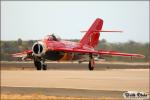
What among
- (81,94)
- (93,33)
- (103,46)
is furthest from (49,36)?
(103,46)

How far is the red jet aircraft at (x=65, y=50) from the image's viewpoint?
42.9 metres

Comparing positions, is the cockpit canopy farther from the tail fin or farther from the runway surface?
the runway surface

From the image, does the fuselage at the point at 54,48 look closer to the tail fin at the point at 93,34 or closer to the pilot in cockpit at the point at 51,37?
the pilot in cockpit at the point at 51,37

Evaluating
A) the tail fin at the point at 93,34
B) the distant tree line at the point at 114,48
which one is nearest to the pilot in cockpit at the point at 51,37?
the tail fin at the point at 93,34

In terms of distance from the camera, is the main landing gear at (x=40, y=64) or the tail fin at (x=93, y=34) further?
the tail fin at (x=93, y=34)

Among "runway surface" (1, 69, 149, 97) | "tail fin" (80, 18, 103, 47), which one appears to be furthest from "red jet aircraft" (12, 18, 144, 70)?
"runway surface" (1, 69, 149, 97)

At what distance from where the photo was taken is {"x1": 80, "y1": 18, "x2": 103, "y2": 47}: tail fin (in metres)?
52.8

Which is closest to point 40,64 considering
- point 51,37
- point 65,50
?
point 51,37

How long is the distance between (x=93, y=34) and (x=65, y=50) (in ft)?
23.6

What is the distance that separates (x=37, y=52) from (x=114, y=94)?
23691 millimetres

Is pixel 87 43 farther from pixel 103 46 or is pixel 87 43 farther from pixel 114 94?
pixel 103 46

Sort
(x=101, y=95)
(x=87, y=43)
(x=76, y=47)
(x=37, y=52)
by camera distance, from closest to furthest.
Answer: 1. (x=101, y=95)
2. (x=37, y=52)
3. (x=76, y=47)
4. (x=87, y=43)

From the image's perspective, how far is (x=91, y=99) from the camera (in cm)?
1770

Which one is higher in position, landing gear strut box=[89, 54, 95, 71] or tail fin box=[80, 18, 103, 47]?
tail fin box=[80, 18, 103, 47]
